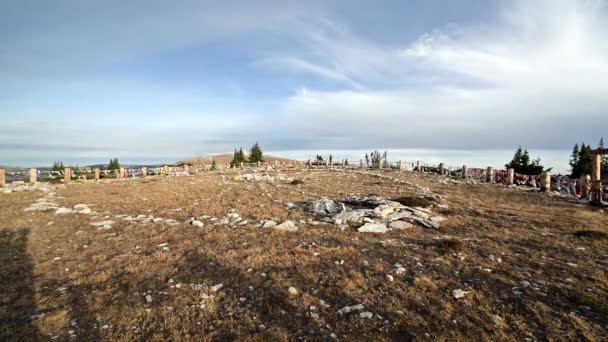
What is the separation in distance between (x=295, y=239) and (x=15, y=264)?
7301 mm

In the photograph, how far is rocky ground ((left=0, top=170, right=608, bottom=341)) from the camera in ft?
16.4

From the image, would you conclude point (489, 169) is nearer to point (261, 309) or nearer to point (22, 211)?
point (261, 309)

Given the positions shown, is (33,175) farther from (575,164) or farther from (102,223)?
(575,164)

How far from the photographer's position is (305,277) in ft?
22.3

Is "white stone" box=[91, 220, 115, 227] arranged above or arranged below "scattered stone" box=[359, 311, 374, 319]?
above

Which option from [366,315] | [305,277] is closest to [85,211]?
[305,277]

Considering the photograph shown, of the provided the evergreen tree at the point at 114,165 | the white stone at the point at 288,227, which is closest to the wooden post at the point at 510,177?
the white stone at the point at 288,227

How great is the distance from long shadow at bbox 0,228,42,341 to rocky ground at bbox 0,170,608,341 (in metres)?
0.03

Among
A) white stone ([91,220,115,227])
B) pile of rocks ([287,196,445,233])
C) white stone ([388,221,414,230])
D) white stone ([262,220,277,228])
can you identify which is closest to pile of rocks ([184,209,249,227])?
white stone ([262,220,277,228])

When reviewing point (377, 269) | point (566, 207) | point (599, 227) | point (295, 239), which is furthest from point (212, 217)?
point (566, 207)

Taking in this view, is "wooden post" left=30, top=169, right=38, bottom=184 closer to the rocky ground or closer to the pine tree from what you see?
the rocky ground

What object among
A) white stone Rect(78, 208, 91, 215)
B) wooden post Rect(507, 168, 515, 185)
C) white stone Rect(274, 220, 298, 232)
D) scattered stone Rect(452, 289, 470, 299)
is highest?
wooden post Rect(507, 168, 515, 185)

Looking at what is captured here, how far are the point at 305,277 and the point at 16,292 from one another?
19.3 feet

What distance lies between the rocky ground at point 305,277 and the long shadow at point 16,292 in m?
0.03
